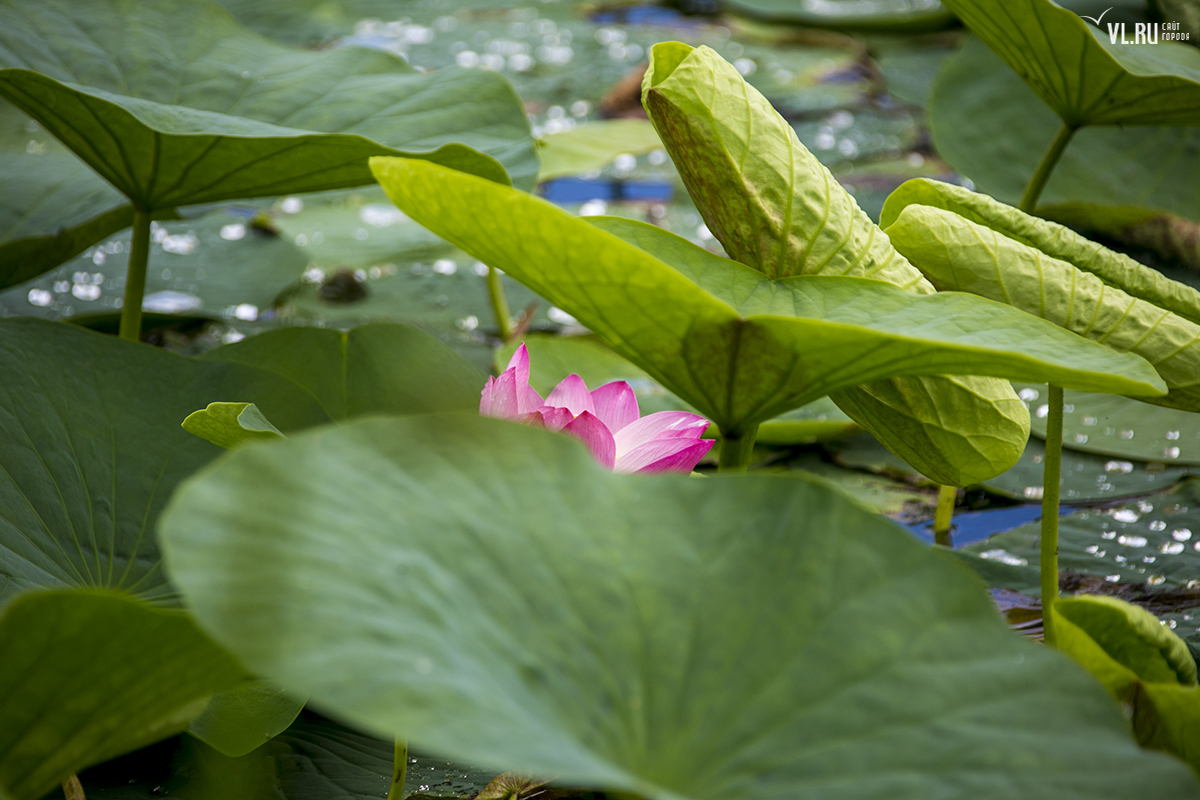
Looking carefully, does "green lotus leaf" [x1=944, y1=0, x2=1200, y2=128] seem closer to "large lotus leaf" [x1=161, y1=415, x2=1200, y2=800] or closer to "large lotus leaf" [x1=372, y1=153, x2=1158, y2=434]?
"large lotus leaf" [x1=372, y1=153, x2=1158, y2=434]

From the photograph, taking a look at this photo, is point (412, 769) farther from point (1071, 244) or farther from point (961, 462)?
point (1071, 244)

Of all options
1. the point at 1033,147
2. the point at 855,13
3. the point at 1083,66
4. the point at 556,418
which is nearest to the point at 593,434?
the point at 556,418

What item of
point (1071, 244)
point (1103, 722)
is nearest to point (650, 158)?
point (1071, 244)

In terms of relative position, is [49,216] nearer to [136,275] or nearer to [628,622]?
[136,275]

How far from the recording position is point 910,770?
0.32 m

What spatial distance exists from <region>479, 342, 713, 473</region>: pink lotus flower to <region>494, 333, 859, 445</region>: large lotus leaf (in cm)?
37

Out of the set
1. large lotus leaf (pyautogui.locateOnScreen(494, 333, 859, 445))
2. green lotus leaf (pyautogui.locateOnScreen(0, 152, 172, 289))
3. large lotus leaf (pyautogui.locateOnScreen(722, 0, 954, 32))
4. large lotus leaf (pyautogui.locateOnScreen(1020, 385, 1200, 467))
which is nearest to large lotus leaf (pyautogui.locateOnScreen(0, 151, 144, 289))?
green lotus leaf (pyautogui.locateOnScreen(0, 152, 172, 289))

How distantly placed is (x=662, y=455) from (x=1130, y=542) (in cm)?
57

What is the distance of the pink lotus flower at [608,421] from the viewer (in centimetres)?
52

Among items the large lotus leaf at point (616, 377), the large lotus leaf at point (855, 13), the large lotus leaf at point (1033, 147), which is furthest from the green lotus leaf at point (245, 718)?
the large lotus leaf at point (855, 13)

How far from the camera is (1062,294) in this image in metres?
0.54

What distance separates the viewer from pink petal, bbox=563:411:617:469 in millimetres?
505

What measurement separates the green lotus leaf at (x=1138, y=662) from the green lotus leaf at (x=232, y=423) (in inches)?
17.4

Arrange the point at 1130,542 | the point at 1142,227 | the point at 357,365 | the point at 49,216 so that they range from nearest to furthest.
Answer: the point at 357,365 → the point at 1130,542 → the point at 49,216 → the point at 1142,227
